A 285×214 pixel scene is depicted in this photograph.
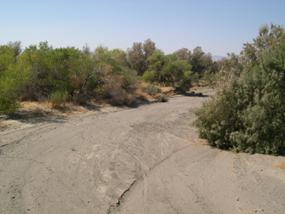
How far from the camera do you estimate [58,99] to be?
23.1m

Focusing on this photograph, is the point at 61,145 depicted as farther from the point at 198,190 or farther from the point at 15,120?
the point at 198,190

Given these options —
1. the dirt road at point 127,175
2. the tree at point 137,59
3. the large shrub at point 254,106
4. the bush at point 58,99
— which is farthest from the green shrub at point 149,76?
the large shrub at point 254,106

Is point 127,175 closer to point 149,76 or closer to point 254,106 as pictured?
point 254,106

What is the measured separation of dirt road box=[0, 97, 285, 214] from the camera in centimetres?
910

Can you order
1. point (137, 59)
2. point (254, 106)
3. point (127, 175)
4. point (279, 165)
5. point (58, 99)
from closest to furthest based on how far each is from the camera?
point (127, 175) → point (279, 165) → point (254, 106) → point (58, 99) → point (137, 59)

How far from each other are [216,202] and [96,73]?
813 inches

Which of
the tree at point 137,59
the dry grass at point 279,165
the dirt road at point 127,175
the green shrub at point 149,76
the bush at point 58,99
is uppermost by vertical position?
the tree at point 137,59

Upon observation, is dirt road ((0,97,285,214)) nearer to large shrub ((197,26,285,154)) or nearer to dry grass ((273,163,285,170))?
dry grass ((273,163,285,170))

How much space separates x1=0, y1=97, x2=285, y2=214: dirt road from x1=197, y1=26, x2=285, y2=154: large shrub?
0.81 metres

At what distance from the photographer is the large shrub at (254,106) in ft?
48.1

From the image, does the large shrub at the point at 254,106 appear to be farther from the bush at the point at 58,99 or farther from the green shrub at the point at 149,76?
the green shrub at the point at 149,76

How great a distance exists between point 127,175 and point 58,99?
12.9m

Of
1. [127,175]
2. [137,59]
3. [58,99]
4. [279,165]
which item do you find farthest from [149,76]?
[127,175]

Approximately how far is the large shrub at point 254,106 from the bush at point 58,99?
9.72m
